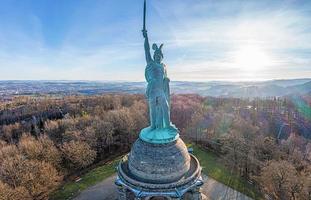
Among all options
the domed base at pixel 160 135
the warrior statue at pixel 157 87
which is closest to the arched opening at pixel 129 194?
the domed base at pixel 160 135

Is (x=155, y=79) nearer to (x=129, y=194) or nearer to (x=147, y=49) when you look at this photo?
(x=147, y=49)

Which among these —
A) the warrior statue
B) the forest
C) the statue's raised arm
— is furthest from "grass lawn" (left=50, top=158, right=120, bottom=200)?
the statue's raised arm

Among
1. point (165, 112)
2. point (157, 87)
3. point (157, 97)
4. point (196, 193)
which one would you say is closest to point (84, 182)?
point (196, 193)

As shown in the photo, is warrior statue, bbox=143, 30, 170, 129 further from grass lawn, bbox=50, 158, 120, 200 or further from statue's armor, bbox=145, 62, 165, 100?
grass lawn, bbox=50, 158, 120, 200

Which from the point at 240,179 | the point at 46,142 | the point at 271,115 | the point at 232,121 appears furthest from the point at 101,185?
the point at 271,115

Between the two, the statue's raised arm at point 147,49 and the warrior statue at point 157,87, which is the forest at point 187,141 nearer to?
the warrior statue at point 157,87

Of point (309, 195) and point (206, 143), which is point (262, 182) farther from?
point (206, 143)

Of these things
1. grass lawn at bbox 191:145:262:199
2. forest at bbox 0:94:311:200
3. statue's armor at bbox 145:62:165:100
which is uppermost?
A: statue's armor at bbox 145:62:165:100
